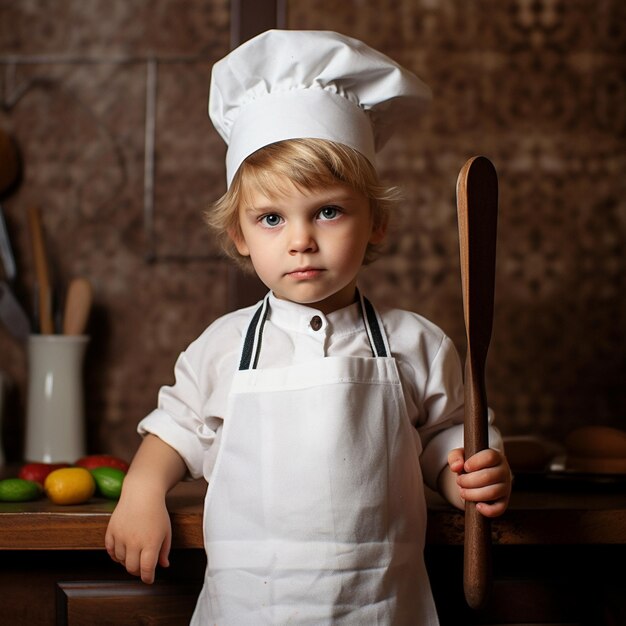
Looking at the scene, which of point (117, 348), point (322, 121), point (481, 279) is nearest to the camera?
point (481, 279)

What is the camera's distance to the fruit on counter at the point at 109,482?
956 millimetres

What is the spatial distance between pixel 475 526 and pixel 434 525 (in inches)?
5.4

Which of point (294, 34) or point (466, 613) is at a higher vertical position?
point (294, 34)

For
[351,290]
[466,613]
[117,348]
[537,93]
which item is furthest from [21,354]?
[537,93]

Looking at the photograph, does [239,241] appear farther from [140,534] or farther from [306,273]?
[140,534]

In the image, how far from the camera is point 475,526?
0.76 meters

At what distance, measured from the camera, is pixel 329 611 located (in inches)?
31.6

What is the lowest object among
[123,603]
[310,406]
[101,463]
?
[123,603]

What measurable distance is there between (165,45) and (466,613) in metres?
0.95

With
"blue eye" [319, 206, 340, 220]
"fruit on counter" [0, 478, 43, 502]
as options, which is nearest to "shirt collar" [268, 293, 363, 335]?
"blue eye" [319, 206, 340, 220]

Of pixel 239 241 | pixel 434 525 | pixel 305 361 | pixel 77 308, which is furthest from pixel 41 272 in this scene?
Result: pixel 434 525

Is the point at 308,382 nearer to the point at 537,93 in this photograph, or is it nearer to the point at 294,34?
the point at 294,34

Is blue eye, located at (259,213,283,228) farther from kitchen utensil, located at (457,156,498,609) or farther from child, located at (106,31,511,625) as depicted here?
kitchen utensil, located at (457,156,498,609)

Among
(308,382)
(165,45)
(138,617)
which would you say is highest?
(165,45)
